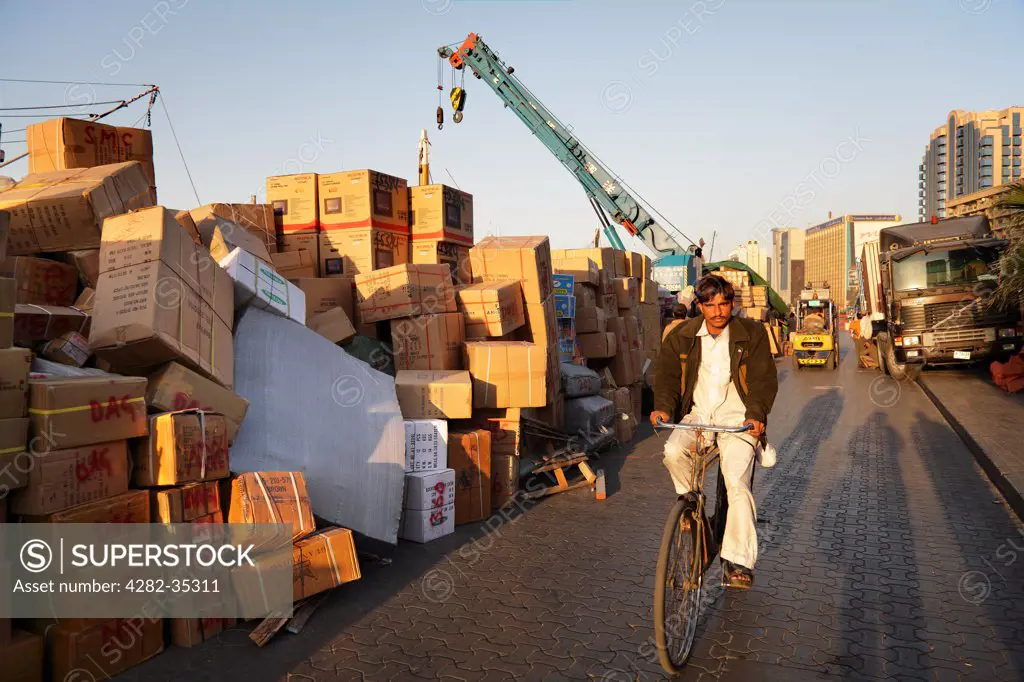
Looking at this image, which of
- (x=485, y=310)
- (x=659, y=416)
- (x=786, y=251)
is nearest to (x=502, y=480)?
(x=485, y=310)

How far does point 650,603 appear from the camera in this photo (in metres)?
4.77

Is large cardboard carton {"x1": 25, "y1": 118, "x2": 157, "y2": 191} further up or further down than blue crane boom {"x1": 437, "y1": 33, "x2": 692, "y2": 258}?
further down

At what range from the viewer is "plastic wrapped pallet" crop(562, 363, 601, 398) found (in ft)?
32.8

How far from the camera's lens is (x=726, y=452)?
170 inches

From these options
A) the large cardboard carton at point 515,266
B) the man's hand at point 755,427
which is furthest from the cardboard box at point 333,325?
the man's hand at point 755,427

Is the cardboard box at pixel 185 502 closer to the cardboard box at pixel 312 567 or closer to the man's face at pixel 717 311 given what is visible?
the cardboard box at pixel 312 567

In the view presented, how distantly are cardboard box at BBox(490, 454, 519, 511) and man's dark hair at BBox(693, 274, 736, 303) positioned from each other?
354 cm

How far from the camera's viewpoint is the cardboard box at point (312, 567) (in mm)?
4352

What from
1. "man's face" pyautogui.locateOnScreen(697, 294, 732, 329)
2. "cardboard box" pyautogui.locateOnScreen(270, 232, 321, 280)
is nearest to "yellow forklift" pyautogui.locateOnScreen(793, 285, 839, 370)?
"cardboard box" pyautogui.locateOnScreen(270, 232, 321, 280)

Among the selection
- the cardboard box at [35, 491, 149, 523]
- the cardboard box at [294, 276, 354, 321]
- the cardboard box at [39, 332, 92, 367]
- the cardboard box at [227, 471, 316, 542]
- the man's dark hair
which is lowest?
the cardboard box at [227, 471, 316, 542]

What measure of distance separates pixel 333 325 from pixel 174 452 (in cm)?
412

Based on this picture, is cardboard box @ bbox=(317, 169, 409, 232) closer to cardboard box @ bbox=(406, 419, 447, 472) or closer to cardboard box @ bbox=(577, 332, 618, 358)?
cardboard box @ bbox=(577, 332, 618, 358)

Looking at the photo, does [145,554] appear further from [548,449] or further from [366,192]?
[366,192]

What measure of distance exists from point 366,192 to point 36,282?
445cm
